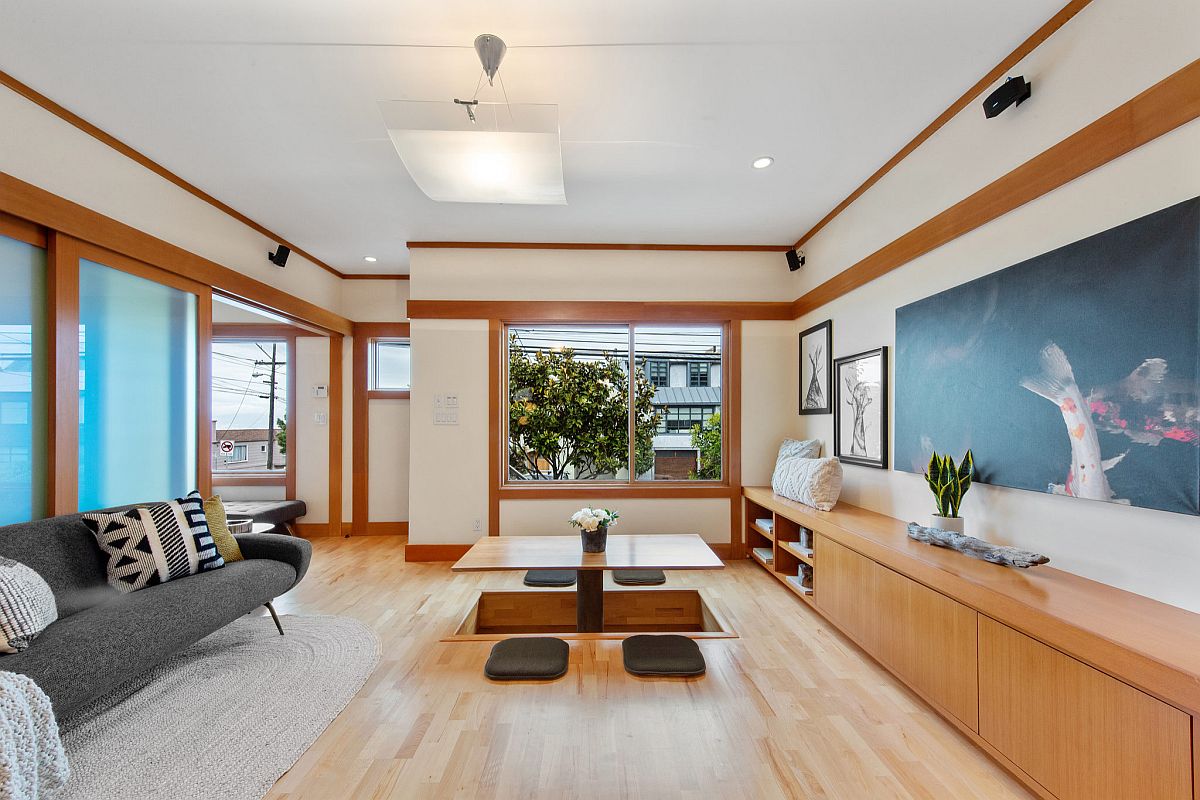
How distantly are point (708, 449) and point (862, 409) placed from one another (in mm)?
1613

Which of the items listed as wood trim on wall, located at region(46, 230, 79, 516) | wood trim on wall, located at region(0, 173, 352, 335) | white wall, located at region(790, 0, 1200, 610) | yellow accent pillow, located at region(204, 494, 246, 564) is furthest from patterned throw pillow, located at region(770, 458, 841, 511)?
wood trim on wall, located at region(0, 173, 352, 335)

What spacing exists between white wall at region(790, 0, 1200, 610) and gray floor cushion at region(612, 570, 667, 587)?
1710 millimetres

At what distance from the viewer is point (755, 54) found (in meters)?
2.19

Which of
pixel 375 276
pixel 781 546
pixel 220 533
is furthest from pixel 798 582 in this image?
pixel 375 276

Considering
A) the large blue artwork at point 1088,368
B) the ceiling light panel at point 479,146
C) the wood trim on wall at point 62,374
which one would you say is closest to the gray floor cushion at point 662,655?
the large blue artwork at point 1088,368

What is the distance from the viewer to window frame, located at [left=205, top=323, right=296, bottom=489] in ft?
18.2

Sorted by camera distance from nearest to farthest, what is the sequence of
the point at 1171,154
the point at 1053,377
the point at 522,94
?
1. the point at 1171,154
2. the point at 1053,377
3. the point at 522,94

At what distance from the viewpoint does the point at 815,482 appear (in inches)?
Answer: 137

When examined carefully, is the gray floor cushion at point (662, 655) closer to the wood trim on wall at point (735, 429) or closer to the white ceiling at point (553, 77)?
the wood trim on wall at point (735, 429)

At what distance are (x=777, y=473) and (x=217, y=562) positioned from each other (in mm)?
3908

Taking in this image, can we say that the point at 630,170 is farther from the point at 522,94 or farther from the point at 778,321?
the point at 778,321

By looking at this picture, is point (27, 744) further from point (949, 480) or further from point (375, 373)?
point (375, 373)

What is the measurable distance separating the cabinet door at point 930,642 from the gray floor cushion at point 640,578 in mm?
1601

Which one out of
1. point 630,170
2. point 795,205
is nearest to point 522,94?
point 630,170
